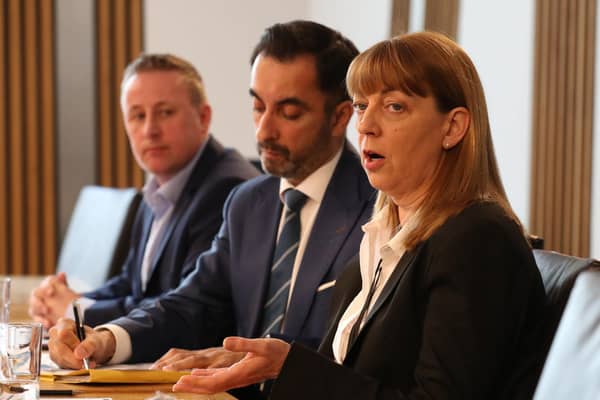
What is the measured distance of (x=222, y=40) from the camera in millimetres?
7180

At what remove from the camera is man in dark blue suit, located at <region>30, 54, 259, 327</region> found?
11.4ft

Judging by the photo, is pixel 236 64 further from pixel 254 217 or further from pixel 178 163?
pixel 254 217

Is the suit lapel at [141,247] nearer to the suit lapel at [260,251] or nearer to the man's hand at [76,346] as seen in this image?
the suit lapel at [260,251]

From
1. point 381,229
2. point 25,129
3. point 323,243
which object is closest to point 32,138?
point 25,129

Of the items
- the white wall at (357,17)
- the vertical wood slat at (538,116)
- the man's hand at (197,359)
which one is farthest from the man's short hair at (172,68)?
the vertical wood slat at (538,116)

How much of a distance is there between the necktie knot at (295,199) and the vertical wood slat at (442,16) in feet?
14.5

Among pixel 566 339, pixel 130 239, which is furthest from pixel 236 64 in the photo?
pixel 566 339

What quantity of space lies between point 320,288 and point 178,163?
1273 millimetres

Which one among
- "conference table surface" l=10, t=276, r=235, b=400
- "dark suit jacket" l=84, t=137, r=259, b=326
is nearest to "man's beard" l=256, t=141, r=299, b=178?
"dark suit jacket" l=84, t=137, r=259, b=326

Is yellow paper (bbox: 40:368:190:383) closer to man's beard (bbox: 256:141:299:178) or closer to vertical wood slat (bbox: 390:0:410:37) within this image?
man's beard (bbox: 256:141:299:178)

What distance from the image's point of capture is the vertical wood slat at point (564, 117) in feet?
25.8

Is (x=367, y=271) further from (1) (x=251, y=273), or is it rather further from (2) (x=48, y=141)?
(2) (x=48, y=141)

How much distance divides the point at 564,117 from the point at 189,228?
17.1ft

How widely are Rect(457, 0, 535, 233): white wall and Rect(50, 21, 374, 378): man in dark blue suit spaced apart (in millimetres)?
4822
